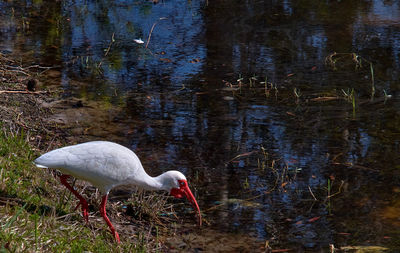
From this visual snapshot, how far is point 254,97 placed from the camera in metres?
7.95

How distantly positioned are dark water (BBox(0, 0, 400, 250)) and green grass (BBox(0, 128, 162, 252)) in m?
1.15

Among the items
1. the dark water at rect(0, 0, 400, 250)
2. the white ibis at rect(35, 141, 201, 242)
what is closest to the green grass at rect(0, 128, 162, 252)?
the white ibis at rect(35, 141, 201, 242)

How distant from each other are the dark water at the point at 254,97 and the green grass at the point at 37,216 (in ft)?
3.76

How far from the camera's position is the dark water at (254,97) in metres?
5.61

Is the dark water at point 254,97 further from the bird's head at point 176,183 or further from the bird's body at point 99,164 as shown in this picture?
the bird's body at point 99,164

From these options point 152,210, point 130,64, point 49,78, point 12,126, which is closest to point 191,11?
point 130,64

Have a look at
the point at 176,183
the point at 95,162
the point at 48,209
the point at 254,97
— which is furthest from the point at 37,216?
the point at 254,97

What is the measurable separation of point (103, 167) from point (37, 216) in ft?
2.01

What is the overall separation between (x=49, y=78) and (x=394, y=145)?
454cm

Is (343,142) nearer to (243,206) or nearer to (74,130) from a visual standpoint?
(243,206)

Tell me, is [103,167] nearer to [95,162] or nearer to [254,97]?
[95,162]

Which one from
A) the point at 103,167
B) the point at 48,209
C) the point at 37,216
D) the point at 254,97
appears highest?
the point at 103,167

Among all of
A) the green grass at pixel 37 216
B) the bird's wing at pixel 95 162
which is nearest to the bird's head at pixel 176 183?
the bird's wing at pixel 95 162

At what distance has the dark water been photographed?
18.4ft
